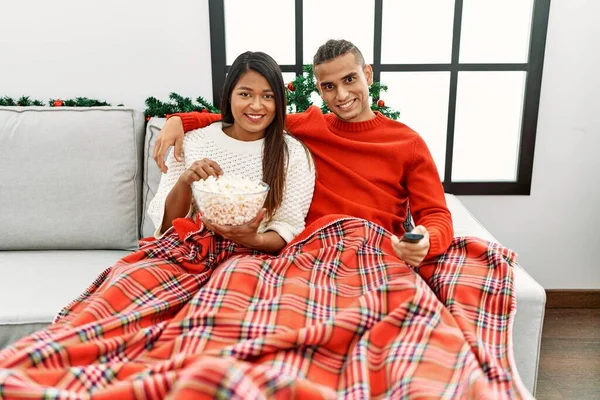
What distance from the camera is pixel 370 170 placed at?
1.52 metres

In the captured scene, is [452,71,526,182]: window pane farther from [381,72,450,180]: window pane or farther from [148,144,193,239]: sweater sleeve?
[148,144,193,239]: sweater sleeve

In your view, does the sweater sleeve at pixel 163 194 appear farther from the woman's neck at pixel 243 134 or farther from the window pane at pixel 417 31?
the window pane at pixel 417 31

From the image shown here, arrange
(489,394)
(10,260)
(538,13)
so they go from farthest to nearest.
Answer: (538,13)
(10,260)
(489,394)

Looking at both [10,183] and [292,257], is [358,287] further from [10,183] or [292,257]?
[10,183]

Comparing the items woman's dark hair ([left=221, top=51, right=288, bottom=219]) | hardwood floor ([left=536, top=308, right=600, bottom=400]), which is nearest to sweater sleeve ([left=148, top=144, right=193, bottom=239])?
woman's dark hair ([left=221, top=51, right=288, bottom=219])

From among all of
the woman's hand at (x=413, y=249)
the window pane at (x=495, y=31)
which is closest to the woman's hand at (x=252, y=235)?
the woman's hand at (x=413, y=249)

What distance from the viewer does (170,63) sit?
2.13 m

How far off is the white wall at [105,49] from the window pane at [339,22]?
45 cm

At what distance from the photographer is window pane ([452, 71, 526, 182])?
2.27 meters

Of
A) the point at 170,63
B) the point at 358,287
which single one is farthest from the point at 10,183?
the point at 358,287

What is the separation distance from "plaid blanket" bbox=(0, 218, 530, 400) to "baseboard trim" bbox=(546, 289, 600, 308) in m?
1.29

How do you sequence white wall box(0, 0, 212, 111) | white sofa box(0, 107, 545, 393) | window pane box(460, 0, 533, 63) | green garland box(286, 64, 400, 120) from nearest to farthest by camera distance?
1. white sofa box(0, 107, 545, 393)
2. green garland box(286, 64, 400, 120)
3. white wall box(0, 0, 212, 111)
4. window pane box(460, 0, 533, 63)

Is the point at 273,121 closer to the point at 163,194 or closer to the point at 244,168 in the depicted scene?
the point at 244,168

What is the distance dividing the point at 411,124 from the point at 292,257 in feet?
4.37
